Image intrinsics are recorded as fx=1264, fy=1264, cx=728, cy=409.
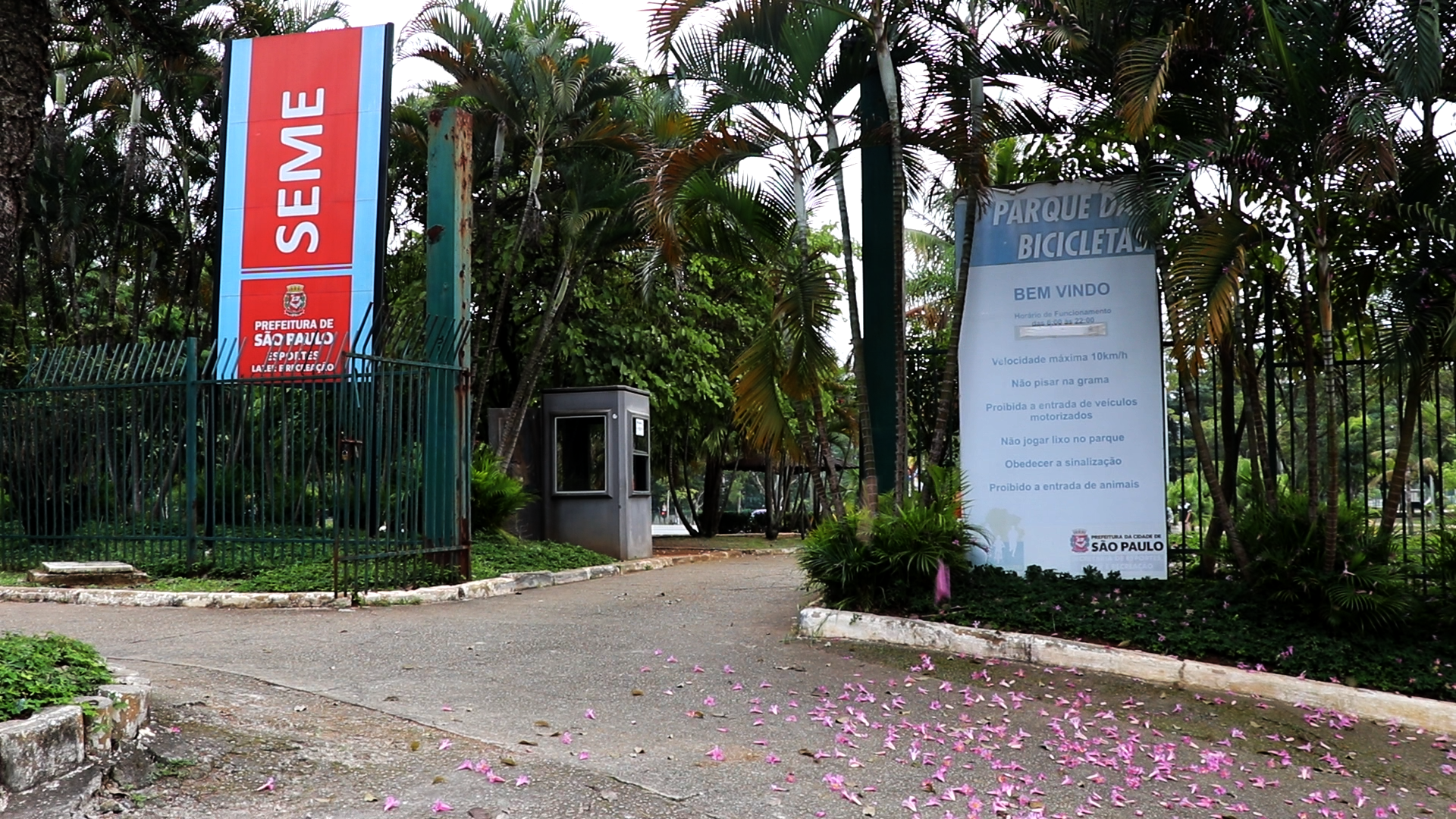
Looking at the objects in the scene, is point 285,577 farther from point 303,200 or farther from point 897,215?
point 897,215

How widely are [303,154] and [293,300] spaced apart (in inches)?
54.8

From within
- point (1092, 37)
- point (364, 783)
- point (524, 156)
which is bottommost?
point (364, 783)

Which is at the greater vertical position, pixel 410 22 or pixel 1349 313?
pixel 410 22

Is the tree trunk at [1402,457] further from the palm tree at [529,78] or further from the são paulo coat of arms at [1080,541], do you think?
the palm tree at [529,78]

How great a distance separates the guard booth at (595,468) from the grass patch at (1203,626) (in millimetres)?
7778

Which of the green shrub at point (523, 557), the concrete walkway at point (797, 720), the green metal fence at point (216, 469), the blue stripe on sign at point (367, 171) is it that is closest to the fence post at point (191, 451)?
the green metal fence at point (216, 469)

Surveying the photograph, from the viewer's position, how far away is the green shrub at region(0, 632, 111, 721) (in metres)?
4.48

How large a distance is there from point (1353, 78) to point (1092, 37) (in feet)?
5.64

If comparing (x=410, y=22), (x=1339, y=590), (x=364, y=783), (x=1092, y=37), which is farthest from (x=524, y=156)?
(x=364, y=783)

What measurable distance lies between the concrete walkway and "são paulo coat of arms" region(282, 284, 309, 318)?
346 centimetres

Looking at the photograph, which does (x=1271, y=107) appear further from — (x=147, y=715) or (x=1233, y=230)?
(x=147, y=715)

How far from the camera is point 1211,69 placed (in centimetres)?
884

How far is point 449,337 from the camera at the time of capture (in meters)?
11.1

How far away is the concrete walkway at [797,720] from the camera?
5191mm
